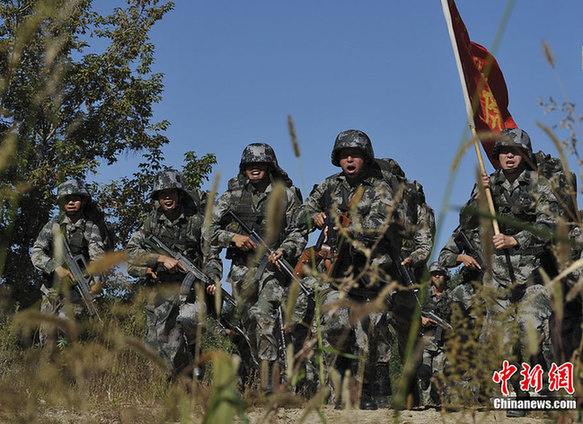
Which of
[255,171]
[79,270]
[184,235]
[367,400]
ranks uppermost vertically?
[255,171]

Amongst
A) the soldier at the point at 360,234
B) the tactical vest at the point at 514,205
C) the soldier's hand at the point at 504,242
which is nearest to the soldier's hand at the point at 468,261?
the tactical vest at the point at 514,205

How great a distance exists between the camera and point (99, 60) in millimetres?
16141

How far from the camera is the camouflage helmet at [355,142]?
6.52 m

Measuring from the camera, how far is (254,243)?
7.04 m

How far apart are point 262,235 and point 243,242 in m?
0.38

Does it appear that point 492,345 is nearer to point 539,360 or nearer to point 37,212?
point 539,360

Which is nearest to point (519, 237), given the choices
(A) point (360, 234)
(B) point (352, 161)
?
(A) point (360, 234)

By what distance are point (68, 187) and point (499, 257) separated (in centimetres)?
461

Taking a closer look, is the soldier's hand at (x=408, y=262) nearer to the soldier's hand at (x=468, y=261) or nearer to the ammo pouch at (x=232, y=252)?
the soldier's hand at (x=468, y=261)

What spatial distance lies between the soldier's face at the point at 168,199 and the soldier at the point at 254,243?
59 cm

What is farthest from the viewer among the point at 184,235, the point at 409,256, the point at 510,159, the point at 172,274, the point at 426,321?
the point at 426,321

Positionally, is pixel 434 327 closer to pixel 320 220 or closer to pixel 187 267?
pixel 187 267

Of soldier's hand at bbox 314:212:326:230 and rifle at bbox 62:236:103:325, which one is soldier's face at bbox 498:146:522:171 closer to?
soldier's hand at bbox 314:212:326:230

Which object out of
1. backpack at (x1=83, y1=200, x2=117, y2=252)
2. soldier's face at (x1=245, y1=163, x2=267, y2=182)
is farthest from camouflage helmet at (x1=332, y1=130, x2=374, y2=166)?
backpack at (x1=83, y1=200, x2=117, y2=252)
